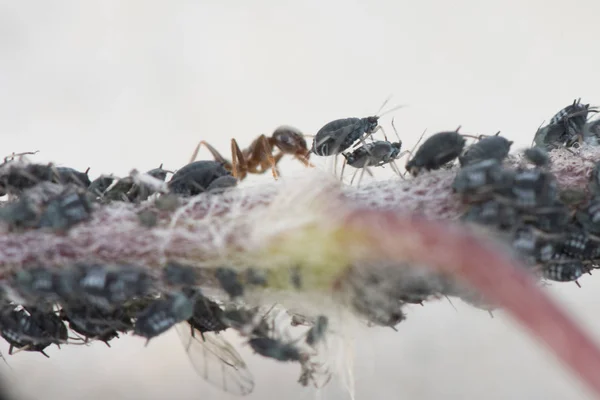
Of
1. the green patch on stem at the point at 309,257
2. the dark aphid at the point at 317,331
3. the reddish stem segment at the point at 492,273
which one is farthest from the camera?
the dark aphid at the point at 317,331

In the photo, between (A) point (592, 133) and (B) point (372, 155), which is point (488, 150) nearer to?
(A) point (592, 133)

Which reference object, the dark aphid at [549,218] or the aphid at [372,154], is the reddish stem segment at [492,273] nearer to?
the dark aphid at [549,218]

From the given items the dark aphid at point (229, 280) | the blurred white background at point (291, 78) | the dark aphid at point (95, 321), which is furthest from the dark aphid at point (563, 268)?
the blurred white background at point (291, 78)

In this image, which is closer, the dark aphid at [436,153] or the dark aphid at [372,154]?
the dark aphid at [436,153]

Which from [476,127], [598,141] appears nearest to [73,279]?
[598,141]

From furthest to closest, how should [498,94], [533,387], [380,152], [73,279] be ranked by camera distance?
1. [498,94]
2. [533,387]
3. [380,152]
4. [73,279]

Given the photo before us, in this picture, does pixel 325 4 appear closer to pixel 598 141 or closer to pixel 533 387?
pixel 533 387

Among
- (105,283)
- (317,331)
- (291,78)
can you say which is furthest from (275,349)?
(291,78)
